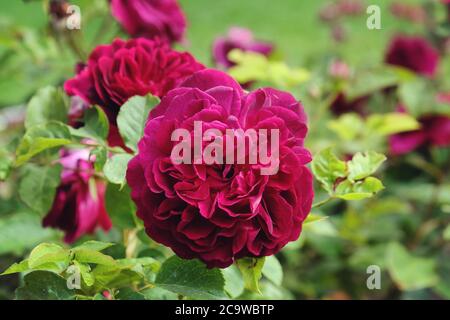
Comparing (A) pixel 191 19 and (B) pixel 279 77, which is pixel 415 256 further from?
(A) pixel 191 19

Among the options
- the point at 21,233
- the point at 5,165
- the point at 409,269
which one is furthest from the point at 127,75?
the point at 409,269

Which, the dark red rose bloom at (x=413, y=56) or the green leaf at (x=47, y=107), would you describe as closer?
the green leaf at (x=47, y=107)

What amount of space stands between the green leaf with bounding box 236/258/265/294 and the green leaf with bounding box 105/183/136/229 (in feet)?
0.60

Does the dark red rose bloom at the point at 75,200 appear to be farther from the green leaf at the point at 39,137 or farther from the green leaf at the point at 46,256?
the green leaf at the point at 46,256

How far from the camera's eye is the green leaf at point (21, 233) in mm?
935

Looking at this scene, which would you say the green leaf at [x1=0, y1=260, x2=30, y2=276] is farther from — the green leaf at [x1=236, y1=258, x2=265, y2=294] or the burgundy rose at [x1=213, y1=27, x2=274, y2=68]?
the burgundy rose at [x1=213, y1=27, x2=274, y2=68]

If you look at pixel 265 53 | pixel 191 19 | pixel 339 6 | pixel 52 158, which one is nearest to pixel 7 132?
pixel 265 53

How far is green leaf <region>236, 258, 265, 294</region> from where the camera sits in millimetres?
618

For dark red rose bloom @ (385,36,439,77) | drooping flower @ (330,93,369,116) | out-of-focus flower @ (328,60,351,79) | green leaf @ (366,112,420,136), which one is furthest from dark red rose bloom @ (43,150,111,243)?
dark red rose bloom @ (385,36,439,77)

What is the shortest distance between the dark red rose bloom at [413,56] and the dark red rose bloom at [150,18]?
612mm

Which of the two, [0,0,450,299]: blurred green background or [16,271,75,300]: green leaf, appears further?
[0,0,450,299]: blurred green background

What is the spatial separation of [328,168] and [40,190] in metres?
0.34

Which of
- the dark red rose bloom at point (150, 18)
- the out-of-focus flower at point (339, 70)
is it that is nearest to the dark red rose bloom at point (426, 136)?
the out-of-focus flower at point (339, 70)

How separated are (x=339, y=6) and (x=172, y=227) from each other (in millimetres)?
2649
